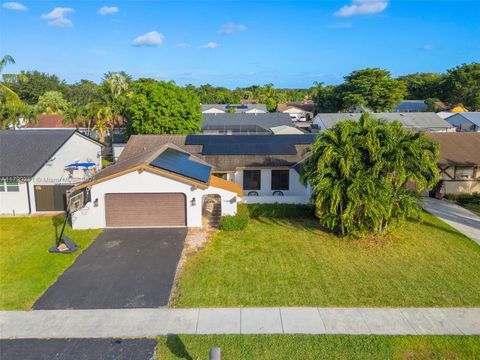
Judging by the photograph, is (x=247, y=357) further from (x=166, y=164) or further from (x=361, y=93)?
(x=361, y=93)

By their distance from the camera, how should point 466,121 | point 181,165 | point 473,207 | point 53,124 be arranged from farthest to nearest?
point 53,124 → point 466,121 → point 473,207 → point 181,165

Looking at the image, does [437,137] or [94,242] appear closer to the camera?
[94,242]

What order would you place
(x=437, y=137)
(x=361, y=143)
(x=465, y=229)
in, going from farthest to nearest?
(x=437, y=137) → (x=465, y=229) → (x=361, y=143)

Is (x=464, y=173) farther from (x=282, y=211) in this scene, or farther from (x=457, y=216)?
(x=282, y=211)

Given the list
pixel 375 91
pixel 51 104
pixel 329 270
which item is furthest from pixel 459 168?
pixel 51 104

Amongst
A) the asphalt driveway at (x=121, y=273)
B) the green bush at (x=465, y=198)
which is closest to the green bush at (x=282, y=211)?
the asphalt driveway at (x=121, y=273)

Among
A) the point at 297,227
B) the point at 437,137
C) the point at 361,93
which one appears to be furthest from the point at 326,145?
the point at 361,93
